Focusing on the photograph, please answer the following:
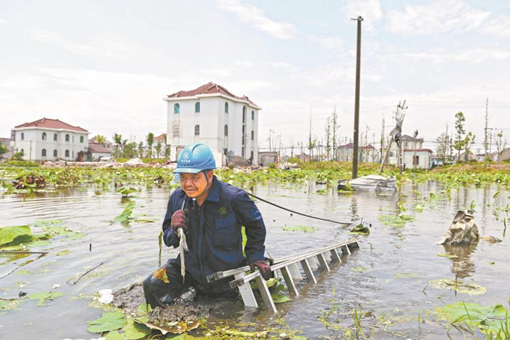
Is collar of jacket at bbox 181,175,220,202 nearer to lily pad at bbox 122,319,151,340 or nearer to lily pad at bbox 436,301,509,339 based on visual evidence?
lily pad at bbox 122,319,151,340

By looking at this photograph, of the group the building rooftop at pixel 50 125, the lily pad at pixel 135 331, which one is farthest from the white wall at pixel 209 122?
the lily pad at pixel 135 331

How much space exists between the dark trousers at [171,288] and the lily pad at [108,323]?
27 centimetres

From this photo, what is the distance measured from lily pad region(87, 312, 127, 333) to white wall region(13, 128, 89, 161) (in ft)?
212

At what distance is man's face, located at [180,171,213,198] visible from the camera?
3031mm

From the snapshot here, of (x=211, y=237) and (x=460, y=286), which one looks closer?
(x=211, y=237)

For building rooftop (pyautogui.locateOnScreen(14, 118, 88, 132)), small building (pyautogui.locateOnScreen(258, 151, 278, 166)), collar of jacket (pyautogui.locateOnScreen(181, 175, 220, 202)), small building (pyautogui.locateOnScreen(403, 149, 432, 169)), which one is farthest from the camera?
building rooftop (pyautogui.locateOnScreen(14, 118, 88, 132))

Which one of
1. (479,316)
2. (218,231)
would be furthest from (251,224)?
(479,316)

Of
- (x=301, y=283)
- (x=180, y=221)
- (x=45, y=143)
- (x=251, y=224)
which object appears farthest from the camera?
(x=45, y=143)

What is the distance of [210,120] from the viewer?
41750 millimetres

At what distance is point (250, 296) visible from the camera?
3.22 metres

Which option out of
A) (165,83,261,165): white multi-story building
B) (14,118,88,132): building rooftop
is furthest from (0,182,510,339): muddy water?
(14,118,88,132): building rooftop

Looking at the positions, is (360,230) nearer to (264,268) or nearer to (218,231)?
(264,268)

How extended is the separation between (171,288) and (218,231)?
24.6 inches

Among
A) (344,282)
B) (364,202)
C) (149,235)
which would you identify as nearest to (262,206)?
(364,202)
